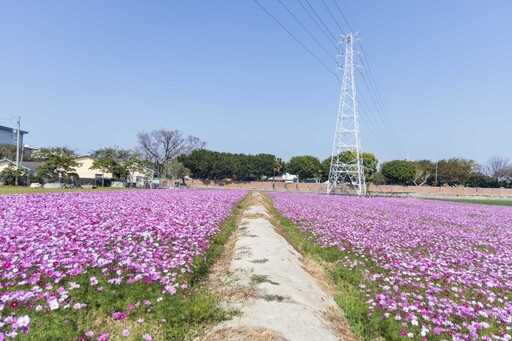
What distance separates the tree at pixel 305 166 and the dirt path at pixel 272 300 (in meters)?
118

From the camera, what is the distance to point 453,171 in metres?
112

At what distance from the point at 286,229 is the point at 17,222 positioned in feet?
34.4

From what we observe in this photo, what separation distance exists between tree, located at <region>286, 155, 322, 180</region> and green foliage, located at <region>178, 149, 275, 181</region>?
29.7 ft

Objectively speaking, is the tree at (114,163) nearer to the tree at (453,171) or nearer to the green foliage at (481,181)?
the tree at (453,171)

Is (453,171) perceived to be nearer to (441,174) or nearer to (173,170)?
(441,174)

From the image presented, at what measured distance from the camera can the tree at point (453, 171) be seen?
112 metres

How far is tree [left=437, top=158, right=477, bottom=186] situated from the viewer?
112 m

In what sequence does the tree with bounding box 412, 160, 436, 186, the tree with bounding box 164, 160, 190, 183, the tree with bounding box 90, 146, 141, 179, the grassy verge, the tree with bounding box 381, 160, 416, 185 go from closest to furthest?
the grassy verge → the tree with bounding box 90, 146, 141, 179 → the tree with bounding box 164, 160, 190, 183 → the tree with bounding box 381, 160, 416, 185 → the tree with bounding box 412, 160, 436, 186

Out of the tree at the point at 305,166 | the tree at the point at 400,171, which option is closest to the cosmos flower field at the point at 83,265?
the tree at the point at 400,171

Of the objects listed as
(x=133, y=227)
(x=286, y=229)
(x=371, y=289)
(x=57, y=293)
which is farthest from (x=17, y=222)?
(x=286, y=229)

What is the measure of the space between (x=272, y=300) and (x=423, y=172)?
125m

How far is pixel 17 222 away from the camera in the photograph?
8.34m

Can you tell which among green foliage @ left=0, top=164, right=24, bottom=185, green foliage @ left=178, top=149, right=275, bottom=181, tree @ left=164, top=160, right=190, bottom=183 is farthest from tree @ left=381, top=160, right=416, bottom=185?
green foliage @ left=0, top=164, right=24, bottom=185

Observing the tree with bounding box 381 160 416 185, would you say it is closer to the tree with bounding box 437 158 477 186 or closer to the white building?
the tree with bounding box 437 158 477 186
